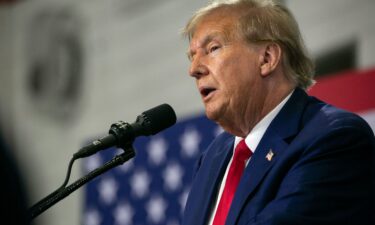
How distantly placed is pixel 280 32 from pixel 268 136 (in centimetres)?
44

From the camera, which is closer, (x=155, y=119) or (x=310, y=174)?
(x=310, y=174)

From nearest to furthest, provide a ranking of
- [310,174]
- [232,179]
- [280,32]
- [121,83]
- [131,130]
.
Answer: [310,174] < [131,130] < [232,179] < [280,32] < [121,83]

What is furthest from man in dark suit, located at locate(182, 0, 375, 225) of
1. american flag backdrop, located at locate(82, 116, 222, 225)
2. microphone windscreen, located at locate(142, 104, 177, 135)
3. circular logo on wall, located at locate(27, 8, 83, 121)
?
circular logo on wall, located at locate(27, 8, 83, 121)

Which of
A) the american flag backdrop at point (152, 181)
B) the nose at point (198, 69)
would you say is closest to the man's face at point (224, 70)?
the nose at point (198, 69)

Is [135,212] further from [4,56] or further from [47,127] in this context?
[4,56]

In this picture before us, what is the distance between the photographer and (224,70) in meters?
2.04

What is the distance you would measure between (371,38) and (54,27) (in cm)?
301

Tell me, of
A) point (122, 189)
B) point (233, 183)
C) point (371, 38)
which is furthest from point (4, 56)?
point (233, 183)

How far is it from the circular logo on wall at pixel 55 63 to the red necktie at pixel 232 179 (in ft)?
11.0

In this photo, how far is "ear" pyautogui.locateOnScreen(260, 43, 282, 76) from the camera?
2.05 meters

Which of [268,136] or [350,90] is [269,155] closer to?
[268,136]

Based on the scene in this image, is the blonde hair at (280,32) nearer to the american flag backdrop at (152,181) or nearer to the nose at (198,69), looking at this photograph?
the nose at (198,69)

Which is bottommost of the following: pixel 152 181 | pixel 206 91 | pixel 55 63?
pixel 152 181

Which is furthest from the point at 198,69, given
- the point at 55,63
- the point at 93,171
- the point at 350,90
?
the point at 55,63
